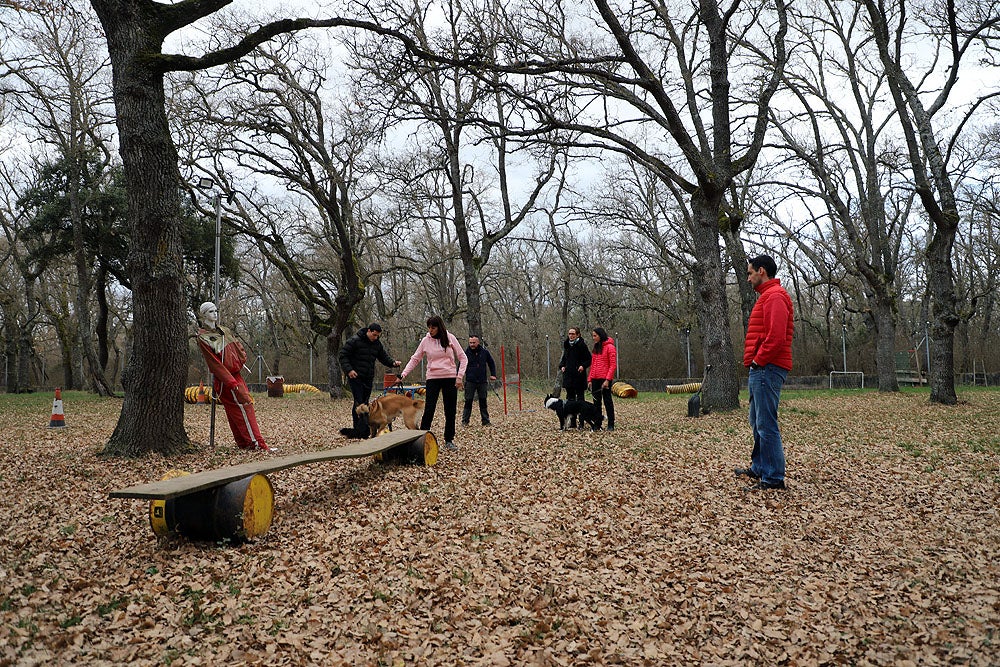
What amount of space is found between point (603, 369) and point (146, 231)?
254 inches

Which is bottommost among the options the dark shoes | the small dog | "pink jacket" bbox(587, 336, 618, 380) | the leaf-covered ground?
the leaf-covered ground

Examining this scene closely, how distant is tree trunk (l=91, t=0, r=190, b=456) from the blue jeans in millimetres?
6408

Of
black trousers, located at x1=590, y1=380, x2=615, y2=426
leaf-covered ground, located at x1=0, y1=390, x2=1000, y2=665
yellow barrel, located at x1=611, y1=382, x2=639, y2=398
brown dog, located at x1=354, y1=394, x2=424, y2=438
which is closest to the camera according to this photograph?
leaf-covered ground, located at x1=0, y1=390, x2=1000, y2=665

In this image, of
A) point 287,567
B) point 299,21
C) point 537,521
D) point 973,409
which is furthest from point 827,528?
point 973,409

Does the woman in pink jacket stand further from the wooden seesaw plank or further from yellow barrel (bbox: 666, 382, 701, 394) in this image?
yellow barrel (bbox: 666, 382, 701, 394)

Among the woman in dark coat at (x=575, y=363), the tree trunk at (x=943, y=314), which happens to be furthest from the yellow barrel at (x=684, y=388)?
the woman in dark coat at (x=575, y=363)

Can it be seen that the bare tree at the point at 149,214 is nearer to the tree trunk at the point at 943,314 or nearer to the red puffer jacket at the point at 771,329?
the red puffer jacket at the point at 771,329

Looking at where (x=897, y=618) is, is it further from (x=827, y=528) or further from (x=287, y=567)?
(x=287, y=567)

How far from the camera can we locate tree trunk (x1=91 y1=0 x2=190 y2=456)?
7949 millimetres

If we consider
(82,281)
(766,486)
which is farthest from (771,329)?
(82,281)

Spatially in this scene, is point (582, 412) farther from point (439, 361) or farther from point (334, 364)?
point (334, 364)

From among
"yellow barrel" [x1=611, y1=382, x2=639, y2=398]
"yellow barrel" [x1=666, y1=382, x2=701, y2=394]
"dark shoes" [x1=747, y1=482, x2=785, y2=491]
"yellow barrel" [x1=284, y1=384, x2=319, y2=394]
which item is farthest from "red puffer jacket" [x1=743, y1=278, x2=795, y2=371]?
"yellow barrel" [x1=284, y1=384, x2=319, y2=394]

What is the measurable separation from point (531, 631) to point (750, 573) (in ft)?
5.39

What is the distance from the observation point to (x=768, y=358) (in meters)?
6.00
